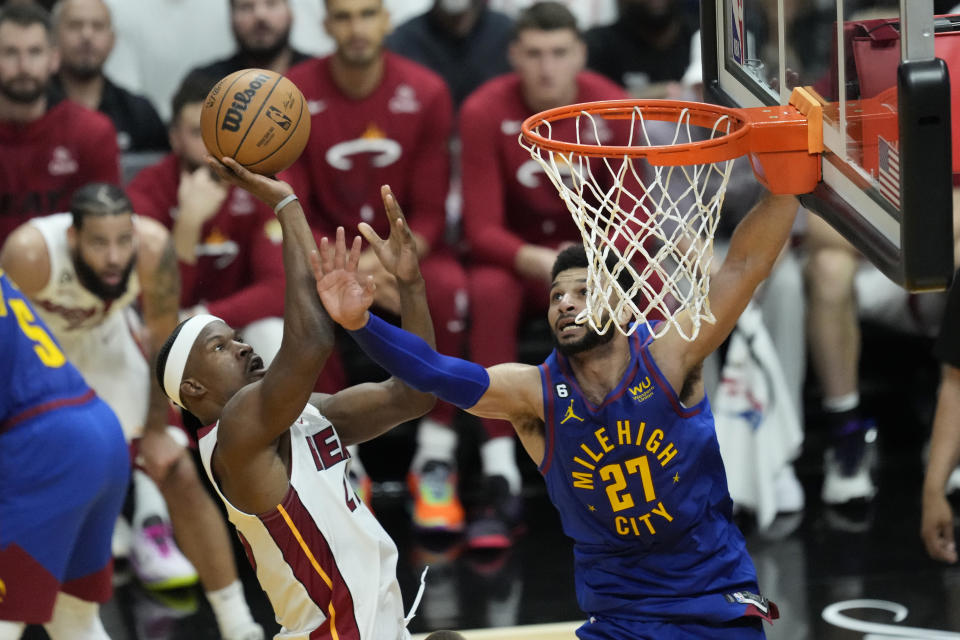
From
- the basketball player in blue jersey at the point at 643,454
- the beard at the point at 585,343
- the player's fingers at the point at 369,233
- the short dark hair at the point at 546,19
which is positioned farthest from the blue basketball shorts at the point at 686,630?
the short dark hair at the point at 546,19

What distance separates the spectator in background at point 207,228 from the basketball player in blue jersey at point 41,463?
66.3 inches

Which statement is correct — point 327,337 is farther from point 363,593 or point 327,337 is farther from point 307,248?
point 363,593

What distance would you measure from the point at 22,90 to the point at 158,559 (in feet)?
7.06

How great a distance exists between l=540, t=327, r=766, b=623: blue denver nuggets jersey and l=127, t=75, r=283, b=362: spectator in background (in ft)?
8.13

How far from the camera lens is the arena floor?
15.9ft

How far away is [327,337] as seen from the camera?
10.2 ft

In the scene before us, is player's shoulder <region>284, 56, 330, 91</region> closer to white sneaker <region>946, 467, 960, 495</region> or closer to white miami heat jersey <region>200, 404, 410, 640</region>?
white miami heat jersey <region>200, 404, 410, 640</region>

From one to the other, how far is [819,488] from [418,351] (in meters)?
3.47

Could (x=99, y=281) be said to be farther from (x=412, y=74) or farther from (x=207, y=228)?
(x=412, y=74)

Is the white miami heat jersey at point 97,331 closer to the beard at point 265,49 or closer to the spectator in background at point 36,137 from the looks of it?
the spectator in background at point 36,137

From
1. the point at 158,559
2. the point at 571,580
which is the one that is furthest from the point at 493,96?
the point at 158,559

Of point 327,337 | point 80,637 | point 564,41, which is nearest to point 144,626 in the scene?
point 80,637

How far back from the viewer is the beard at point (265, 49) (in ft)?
20.7

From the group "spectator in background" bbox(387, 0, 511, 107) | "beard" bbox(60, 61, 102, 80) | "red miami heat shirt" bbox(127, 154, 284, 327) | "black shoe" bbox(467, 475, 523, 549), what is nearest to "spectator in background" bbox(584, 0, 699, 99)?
"spectator in background" bbox(387, 0, 511, 107)
